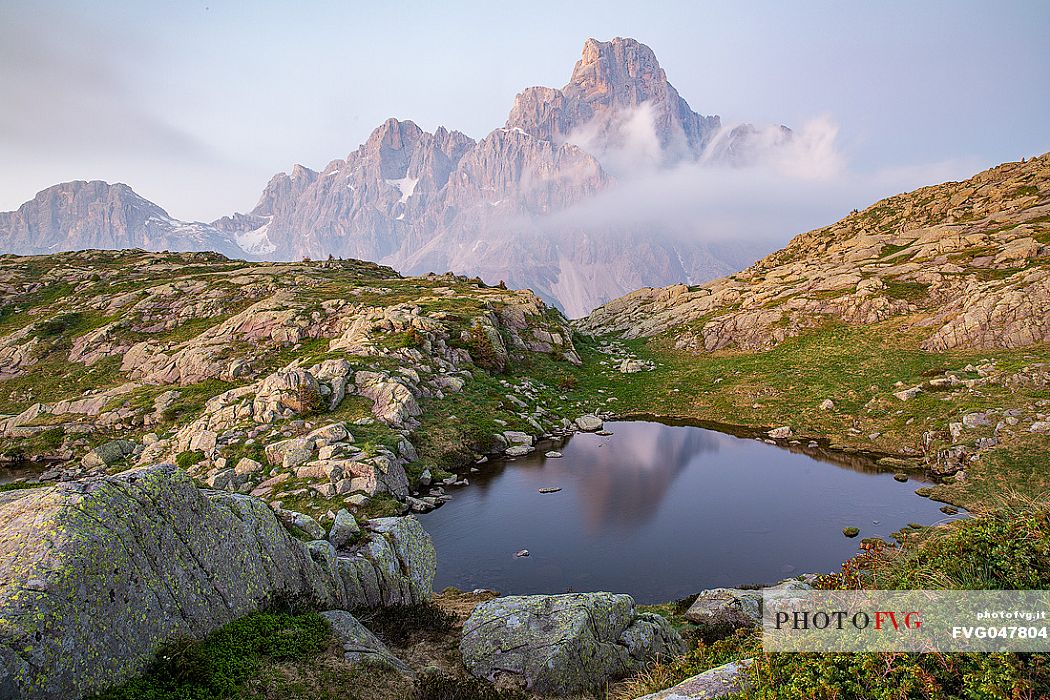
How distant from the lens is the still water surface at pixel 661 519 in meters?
25.0

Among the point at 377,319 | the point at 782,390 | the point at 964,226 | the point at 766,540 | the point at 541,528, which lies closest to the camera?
the point at 766,540

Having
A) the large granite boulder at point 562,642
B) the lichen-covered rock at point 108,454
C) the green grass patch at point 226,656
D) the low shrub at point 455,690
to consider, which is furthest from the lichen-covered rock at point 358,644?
the lichen-covered rock at point 108,454

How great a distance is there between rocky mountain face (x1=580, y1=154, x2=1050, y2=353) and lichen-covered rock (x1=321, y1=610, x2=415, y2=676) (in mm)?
63734

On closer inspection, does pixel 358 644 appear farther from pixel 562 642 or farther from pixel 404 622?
pixel 562 642

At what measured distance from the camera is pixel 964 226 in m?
87.0

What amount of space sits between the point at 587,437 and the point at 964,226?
90858 mm

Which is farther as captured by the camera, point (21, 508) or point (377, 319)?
point (377, 319)

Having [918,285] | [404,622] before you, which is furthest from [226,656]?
[918,285]

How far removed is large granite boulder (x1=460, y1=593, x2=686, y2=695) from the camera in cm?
1378

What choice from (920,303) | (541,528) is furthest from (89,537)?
(920,303)

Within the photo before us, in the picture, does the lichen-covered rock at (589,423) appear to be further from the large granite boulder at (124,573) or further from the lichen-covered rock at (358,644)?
the lichen-covered rock at (358,644)

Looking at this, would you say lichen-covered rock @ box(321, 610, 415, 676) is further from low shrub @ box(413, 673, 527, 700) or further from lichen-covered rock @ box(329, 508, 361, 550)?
lichen-covered rock @ box(329, 508, 361, 550)

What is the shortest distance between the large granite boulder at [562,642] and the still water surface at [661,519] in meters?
8.21

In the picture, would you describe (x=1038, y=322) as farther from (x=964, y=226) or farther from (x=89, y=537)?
(x=89, y=537)
